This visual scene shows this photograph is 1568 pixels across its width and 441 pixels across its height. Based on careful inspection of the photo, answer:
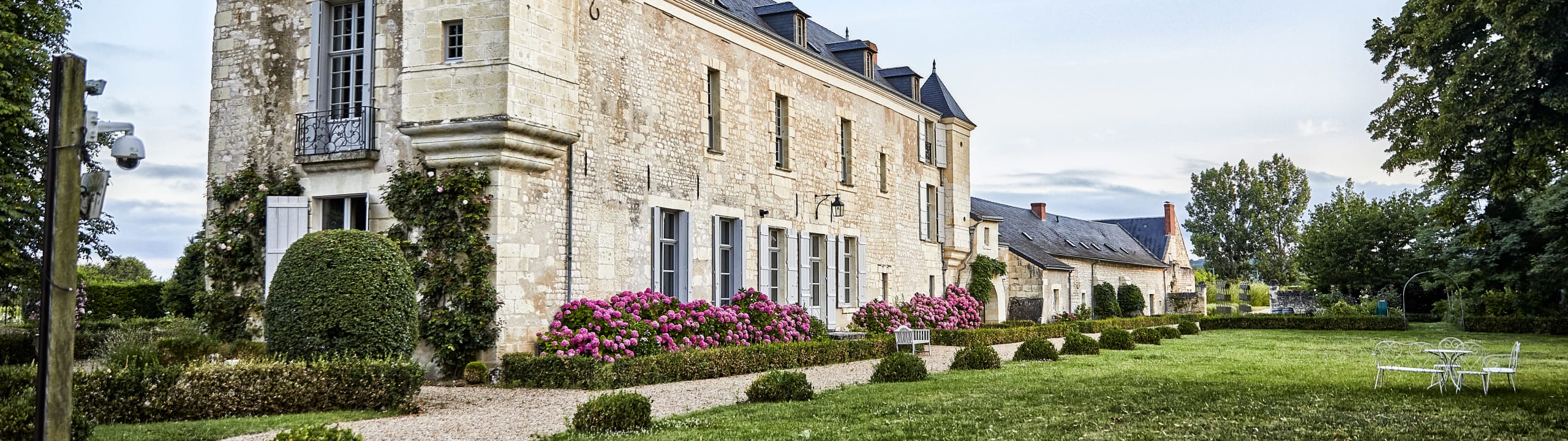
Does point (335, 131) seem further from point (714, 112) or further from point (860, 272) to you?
point (860, 272)

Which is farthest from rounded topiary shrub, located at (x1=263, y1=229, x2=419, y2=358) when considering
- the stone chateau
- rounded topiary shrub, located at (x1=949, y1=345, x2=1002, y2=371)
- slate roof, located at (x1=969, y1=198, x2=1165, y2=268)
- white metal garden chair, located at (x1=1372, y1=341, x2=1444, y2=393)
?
slate roof, located at (x1=969, y1=198, x2=1165, y2=268)

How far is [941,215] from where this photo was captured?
25.5m

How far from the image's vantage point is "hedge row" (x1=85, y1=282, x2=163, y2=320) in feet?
92.3

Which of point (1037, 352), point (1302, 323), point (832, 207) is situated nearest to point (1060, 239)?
point (1302, 323)

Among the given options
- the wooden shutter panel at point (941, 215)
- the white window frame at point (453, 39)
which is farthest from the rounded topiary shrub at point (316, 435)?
the wooden shutter panel at point (941, 215)

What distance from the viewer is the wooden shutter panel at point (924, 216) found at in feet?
79.9

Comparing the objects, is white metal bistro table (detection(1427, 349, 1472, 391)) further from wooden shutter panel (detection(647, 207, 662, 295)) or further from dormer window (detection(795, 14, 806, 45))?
dormer window (detection(795, 14, 806, 45))

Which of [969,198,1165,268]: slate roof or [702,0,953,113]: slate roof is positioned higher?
[702,0,953,113]: slate roof

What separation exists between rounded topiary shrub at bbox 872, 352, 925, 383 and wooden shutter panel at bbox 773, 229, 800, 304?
5.98 m

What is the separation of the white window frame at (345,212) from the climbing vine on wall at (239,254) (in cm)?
36

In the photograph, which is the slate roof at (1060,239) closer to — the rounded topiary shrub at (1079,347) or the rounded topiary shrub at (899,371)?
the rounded topiary shrub at (1079,347)

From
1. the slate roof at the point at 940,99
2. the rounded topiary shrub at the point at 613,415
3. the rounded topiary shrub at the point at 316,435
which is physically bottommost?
the rounded topiary shrub at the point at 613,415

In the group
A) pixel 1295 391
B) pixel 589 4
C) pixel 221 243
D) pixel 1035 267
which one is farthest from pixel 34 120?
pixel 1035 267

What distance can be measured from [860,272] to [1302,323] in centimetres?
1645
